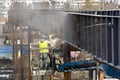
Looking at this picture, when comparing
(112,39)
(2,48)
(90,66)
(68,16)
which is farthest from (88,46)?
(2,48)

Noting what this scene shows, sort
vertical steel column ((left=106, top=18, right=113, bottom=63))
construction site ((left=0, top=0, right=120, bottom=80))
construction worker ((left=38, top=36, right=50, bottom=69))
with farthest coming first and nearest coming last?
1. construction worker ((left=38, top=36, right=50, bottom=69))
2. construction site ((left=0, top=0, right=120, bottom=80))
3. vertical steel column ((left=106, top=18, right=113, bottom=63))

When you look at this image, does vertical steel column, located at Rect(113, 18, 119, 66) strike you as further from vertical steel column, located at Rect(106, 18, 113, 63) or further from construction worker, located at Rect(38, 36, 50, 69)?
construction worker, located at Rect(38, 36, 50, 69)

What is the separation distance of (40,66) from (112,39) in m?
12.3

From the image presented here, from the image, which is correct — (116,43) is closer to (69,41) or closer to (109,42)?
(109,42)

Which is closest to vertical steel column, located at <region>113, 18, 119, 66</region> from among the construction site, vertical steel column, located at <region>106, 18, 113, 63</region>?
the construction site

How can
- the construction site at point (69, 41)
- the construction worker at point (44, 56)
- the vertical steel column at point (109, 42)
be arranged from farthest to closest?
the construction worker at point (44, 56) → the construction site at point (69, 41) → the vertical steel column at point (109, 42)

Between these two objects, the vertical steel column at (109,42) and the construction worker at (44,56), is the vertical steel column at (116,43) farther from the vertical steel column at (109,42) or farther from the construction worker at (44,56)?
the construction worker at (44,56)

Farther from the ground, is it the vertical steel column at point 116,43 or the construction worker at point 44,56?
the vertical steel column at point 116,43

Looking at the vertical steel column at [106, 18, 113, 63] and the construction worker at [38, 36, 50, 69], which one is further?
the construction worker at [38, 36, 50, 69]

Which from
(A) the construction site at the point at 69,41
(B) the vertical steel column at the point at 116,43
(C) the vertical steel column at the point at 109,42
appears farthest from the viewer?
(A) the construction site at the point at 69,41

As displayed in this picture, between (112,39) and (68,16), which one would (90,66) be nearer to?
(68,16)

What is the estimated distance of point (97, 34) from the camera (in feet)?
38.1

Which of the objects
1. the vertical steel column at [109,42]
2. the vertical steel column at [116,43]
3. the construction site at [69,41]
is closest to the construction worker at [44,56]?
the construction site at [69,41]

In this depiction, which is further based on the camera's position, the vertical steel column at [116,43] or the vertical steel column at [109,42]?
the vertical steel column at [109,42]
